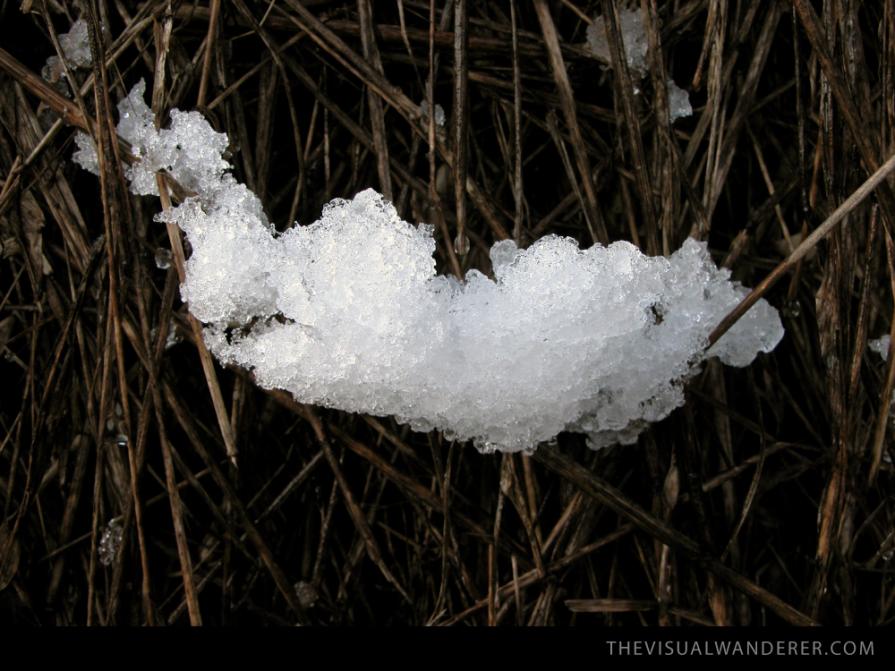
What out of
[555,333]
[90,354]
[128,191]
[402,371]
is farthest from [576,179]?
[90,354]

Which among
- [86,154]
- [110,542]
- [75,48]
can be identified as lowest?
[110,542]

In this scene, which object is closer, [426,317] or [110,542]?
[426,317]

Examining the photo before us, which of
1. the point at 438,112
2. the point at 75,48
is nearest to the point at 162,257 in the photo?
the point at 75,48

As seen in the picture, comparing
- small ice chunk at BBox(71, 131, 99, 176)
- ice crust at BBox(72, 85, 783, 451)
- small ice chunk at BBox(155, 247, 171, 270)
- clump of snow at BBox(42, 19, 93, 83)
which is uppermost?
clump of snow at BBox(42, 19, 93, 83)

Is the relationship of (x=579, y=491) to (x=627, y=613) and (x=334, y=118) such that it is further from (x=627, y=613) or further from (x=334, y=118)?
(x=334, y=118)

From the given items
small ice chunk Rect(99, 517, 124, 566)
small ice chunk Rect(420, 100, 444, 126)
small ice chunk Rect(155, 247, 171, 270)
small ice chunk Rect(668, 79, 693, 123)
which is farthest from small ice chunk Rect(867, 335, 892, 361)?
small ice chunk Rect(99, 517, 124, 566)

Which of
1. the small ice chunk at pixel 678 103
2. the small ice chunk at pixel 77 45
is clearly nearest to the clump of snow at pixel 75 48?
the small ice chunk at pixel 77 45

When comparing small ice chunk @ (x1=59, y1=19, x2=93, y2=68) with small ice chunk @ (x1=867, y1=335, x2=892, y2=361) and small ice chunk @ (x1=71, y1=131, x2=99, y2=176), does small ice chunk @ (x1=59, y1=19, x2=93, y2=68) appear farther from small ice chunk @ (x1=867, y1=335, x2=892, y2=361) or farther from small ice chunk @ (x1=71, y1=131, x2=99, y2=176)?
small ice chunk @ (x1=867, y1=335, x2=892, y2=361)

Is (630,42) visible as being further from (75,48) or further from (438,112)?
(75,48)
